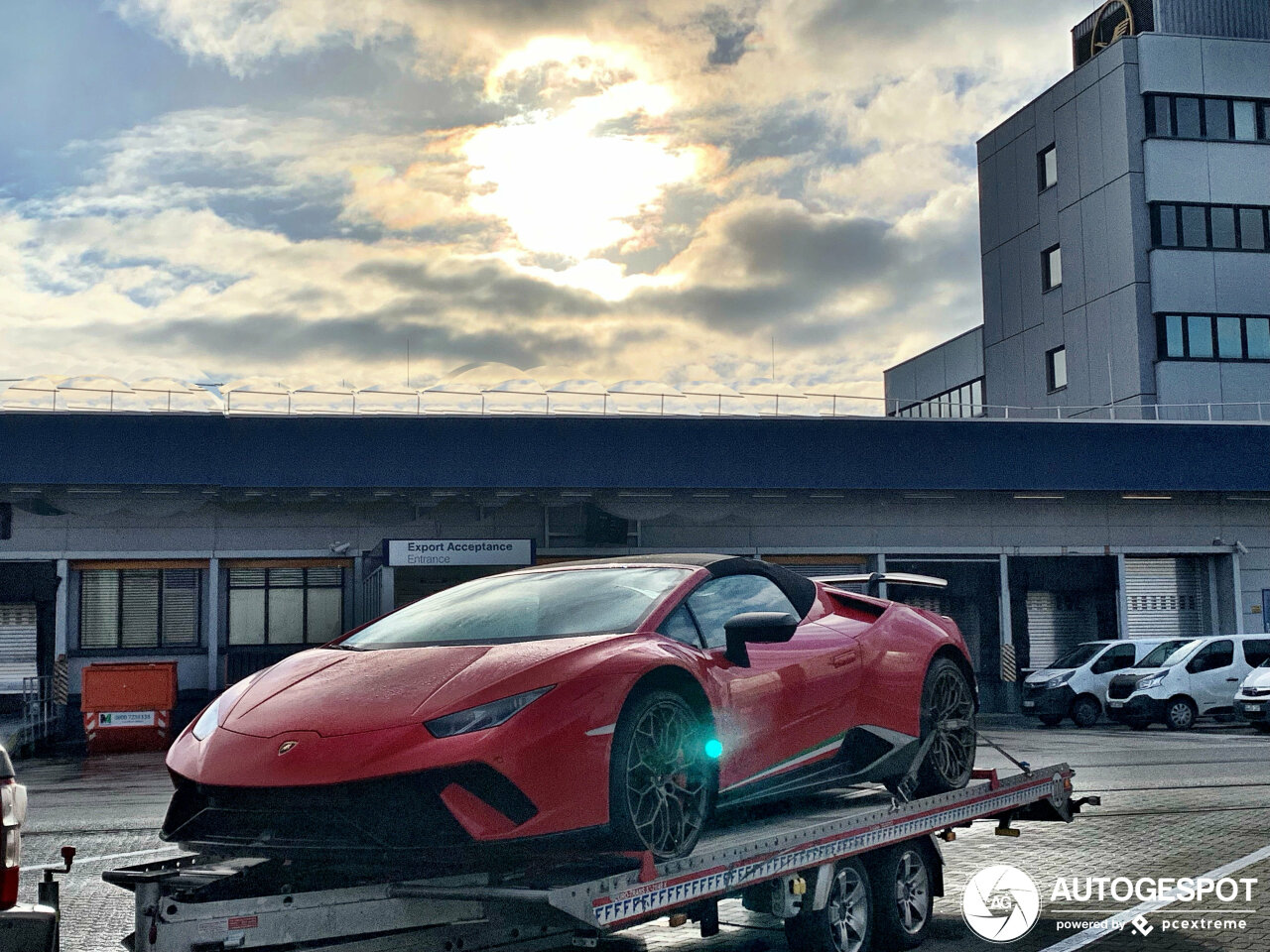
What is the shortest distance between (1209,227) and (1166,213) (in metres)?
1.55

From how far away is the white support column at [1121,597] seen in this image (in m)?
32.6

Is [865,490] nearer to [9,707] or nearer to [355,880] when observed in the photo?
[9,707]

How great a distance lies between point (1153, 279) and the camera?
1602 inches

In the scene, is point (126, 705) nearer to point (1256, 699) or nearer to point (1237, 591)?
point (1256, 699)

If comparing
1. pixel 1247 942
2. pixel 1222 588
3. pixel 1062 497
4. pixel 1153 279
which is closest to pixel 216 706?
pixel 1247 942

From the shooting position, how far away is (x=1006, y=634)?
3203cm

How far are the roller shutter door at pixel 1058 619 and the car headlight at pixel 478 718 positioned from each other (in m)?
29.4

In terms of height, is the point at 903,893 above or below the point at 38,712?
above

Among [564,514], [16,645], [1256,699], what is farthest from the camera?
[564,514]

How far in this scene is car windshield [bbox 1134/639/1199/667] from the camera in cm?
2425

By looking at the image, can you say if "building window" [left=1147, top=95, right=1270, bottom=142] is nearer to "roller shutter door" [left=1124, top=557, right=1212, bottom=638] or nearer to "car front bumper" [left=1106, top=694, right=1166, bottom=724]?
"roller shutter door" [left=1124, top=557, right=1212, bottom=638]

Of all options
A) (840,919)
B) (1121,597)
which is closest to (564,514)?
(1121,597)

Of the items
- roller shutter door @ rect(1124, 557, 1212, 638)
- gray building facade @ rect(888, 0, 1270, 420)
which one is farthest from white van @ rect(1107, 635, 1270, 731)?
gray building facade @ rect(888, 0, 1270, 420)

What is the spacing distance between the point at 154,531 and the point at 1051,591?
20674 millimetres
